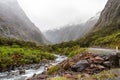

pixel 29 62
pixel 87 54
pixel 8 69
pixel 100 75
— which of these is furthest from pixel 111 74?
pixel 29 62

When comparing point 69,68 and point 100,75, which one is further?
point 69,68

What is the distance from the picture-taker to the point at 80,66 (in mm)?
31172

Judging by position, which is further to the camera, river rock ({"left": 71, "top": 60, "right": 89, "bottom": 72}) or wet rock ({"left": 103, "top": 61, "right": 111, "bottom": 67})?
wet rock ({"left": 103, "top": 61, "right": 111, "bottom": 67})

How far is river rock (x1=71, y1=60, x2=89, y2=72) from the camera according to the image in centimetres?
3084

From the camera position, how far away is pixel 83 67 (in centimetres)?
3089

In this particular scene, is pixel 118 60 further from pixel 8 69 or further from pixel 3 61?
pixel 3 61

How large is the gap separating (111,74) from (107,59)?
5.87 metres

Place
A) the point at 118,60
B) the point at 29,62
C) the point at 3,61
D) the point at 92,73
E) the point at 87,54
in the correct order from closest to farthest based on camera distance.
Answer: the point at 92,73 → the point at 118,60 → the point at 87,54 → the point at 3,61 → the point at 29,62

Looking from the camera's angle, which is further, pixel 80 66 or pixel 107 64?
pixel 107 64

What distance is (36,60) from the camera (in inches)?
3248

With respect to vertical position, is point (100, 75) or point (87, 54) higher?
point (87, 54)

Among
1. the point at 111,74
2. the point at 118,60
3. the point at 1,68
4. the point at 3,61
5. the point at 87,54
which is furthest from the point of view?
the point at 3,61

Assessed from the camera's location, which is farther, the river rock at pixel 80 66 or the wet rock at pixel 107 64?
the wet rock at pixel 107 64

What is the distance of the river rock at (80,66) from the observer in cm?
3084
